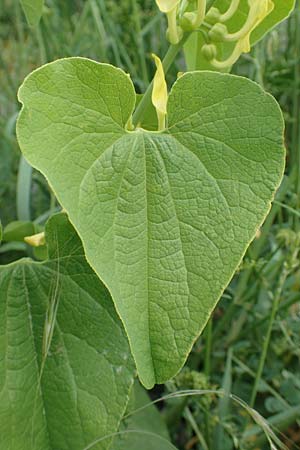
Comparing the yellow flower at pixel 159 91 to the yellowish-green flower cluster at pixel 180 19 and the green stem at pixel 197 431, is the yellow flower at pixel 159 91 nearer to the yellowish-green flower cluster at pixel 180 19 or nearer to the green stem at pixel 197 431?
the yellowish-green flower cluster at pixel 180 19

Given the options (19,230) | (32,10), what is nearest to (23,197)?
(19,230)

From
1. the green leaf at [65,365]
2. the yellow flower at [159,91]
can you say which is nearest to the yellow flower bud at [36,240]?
the green leaf at [65,365]

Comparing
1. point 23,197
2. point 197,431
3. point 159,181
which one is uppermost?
point 159,181

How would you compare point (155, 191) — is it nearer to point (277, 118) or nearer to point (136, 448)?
point (277, 118)

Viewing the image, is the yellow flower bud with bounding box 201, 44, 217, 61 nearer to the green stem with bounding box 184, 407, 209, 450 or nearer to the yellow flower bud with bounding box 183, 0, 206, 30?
the yellow flower bud with bounding box 183, 0, 206, 30

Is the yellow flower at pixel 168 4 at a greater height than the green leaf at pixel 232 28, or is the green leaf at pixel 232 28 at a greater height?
the yellow flower at pixel 168 4

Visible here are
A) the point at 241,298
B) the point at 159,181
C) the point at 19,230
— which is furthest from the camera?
the point at 241,298

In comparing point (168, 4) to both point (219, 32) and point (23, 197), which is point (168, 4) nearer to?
point (219, 32)
